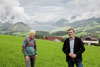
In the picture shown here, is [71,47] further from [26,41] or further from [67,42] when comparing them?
[26,41]

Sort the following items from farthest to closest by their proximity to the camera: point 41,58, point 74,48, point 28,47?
1. point 41,58
2. point 28,47
3. point 74,48

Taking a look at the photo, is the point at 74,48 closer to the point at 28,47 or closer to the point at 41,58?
the point at 28,47

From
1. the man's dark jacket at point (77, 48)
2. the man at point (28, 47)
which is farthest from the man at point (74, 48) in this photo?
the man at point (28, 47)

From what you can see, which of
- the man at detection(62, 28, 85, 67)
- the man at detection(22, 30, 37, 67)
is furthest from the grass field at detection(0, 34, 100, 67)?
the man at detection(62, 28, 85, 67)

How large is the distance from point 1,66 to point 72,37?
21.6 ft

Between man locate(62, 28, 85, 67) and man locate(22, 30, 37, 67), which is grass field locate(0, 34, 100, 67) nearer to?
man locate(22, 30, 37, 67)

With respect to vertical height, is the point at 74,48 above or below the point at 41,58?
above

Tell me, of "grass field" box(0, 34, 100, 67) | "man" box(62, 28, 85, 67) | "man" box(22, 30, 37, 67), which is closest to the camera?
"man" box(62, 28, 85, 67)

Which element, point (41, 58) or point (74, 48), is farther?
point (41, 58)

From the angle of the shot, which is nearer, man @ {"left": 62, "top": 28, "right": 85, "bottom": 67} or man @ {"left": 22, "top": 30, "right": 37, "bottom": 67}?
man @ {"left": 62, "top": 28, "right": 85, "bottom": 67}

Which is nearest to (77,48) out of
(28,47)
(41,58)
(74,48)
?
(74,48)

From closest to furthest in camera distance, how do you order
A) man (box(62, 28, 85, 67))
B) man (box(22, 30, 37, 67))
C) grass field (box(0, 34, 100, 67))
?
man (box(62, 28, 85, 67)) < man (box(22, 30, 37, 67)) < grass field (box(0, 34, 100, 67))

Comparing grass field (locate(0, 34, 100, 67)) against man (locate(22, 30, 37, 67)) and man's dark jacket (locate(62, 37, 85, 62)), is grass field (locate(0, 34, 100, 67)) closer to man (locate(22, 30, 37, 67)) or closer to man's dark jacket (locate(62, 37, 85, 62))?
man (locate(22, 30, 37, 67))

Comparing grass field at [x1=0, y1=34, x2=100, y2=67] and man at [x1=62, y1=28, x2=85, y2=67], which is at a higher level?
man at [x1=62, y1=28, x2=85, y2=67]
